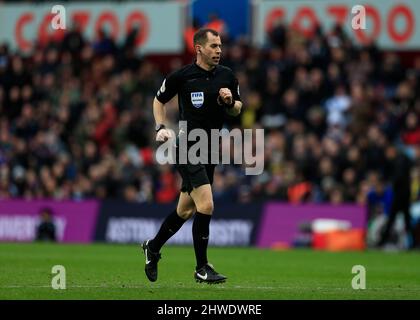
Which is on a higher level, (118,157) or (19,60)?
(19,60)

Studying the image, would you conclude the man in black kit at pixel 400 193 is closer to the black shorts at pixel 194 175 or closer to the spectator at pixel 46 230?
the spectator at pixel 46 230

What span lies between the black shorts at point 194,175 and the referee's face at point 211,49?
4.07 feet

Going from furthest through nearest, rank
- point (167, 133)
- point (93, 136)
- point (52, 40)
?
point (52, 40), point (93, 136), point (167, 133)

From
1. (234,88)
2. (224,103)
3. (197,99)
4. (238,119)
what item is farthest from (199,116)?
(238,119)

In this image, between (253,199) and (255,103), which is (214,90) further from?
(255,103)

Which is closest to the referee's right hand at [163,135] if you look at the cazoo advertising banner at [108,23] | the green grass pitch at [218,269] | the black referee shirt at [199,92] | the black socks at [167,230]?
the black referee shirt at [199,92]

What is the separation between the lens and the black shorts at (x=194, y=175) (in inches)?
480

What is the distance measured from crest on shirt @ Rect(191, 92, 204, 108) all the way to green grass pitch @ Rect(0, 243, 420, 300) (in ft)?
6.90

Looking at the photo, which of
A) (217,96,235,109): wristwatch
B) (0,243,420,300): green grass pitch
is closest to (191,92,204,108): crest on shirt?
(217,96,235,109): wristwatch

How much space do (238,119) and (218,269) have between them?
11.3 m

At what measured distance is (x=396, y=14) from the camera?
28.2 metres
